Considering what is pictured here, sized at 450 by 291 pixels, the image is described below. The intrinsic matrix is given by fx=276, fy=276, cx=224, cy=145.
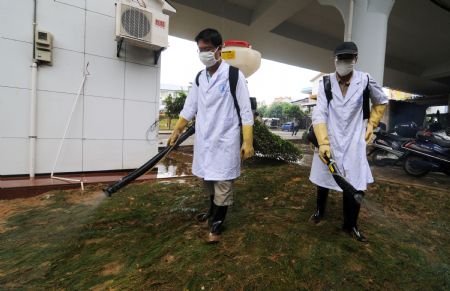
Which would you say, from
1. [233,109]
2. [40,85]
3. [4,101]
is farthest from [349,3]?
[4,101]

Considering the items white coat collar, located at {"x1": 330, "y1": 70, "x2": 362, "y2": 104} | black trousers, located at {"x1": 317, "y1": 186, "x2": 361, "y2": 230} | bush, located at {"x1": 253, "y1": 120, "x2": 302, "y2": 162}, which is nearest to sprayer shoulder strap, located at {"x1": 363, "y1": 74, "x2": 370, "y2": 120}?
white coat collar, located at {"x1": 330, "y1": 70, "x2": 362, "y2": 104}

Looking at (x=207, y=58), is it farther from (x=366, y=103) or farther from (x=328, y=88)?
(x=366, y=103)

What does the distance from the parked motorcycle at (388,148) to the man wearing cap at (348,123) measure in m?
3.73

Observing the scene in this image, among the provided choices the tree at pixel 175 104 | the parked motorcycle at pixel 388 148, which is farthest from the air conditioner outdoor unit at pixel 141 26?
the tree at pixel 175 104

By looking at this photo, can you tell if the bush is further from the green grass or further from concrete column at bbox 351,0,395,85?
concrete column at bbox 351,0,395,85

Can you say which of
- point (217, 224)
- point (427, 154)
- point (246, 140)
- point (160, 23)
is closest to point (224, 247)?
point (217, 224)

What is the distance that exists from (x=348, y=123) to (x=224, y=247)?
1.52m

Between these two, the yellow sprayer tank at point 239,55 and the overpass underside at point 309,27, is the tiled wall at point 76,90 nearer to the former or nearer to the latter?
the yellow sprayer tank at point 239,55

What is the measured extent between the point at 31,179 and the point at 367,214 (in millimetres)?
4347

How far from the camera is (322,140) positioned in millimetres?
2379

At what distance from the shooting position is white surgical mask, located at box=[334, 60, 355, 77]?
2.38m

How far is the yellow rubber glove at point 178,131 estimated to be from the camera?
2842 mm

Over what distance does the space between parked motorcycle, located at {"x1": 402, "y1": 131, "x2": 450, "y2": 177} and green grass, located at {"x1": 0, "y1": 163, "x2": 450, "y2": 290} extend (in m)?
1.66

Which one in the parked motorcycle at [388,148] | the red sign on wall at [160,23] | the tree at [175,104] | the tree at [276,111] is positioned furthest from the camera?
the tree at [276,111]
